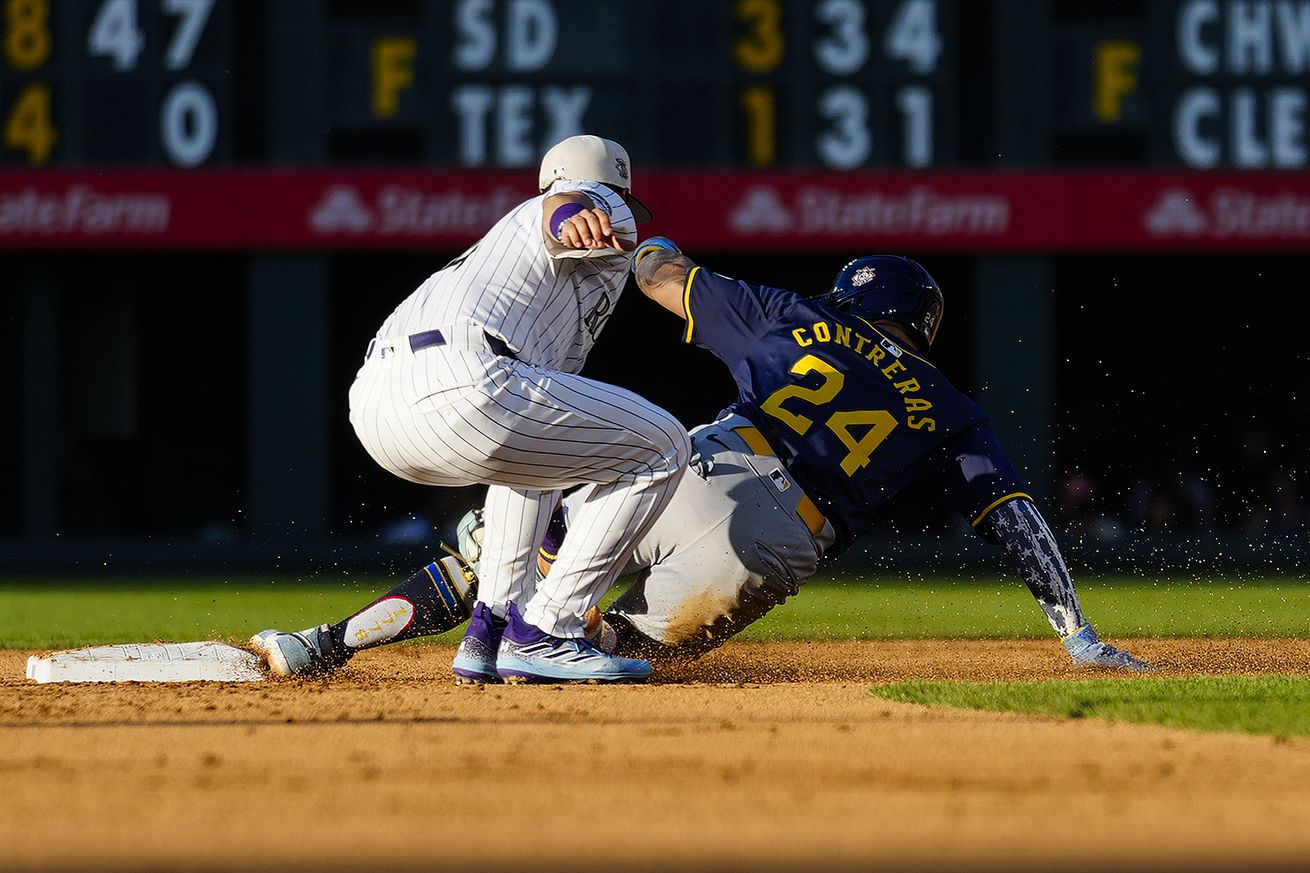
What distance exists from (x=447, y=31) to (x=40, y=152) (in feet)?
12.6

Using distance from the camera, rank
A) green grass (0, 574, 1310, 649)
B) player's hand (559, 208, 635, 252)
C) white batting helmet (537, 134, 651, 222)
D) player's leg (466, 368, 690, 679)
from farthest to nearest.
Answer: green grass (0, 574, 1310, 649) → white batting helmet (537, 134, 651, 222) → player's leg (466, 368, 690, 679) → player's hand (559, 208, 635, 252)

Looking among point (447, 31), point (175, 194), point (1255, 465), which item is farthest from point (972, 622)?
point (1255, 465)

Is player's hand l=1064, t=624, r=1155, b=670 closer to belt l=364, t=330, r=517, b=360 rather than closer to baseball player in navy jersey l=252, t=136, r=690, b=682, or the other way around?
baseball player in navy jersey l=252, t=136, r=690, b=682

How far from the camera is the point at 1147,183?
698 inches

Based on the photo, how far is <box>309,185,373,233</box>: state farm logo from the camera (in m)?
17.4

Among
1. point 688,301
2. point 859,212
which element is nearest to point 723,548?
point 688,301

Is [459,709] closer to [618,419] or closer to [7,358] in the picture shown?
[618,419]

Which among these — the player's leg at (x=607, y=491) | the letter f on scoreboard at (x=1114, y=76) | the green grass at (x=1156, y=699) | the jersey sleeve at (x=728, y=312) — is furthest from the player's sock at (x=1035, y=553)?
the letter f on scoreboard at (x=1114, y=76)

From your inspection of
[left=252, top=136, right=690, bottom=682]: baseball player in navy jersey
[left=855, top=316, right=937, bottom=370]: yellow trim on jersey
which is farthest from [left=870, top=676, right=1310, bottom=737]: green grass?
[left=855, top=316, right=937, bottom=370]: yellow trim on jersey

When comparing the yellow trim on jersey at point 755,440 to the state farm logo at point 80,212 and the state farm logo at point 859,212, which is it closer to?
the state farm logo at point 859,212

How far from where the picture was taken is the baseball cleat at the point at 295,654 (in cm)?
510

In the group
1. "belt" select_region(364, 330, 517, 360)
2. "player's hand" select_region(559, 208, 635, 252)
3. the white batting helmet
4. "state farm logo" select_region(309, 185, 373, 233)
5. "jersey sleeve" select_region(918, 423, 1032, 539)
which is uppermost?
the white batting helmet

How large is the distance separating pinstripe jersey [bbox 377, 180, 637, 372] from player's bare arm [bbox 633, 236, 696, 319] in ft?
2.90

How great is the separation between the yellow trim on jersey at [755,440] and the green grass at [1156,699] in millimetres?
769
